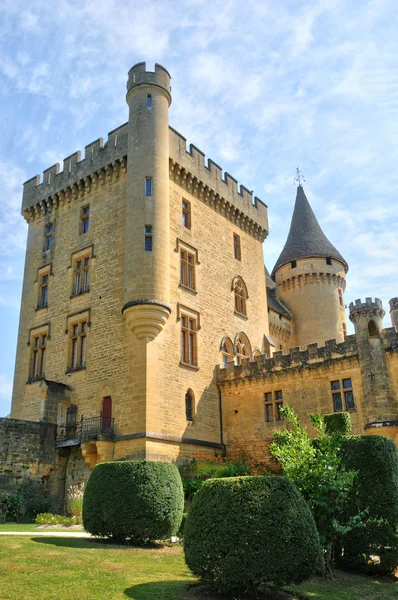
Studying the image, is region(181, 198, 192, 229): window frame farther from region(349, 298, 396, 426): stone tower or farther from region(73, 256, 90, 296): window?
region(349, 298, 396, 426): stone tower

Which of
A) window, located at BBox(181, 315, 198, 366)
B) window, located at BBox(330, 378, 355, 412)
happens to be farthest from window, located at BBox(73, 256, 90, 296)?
window, located at BBox(330, 378, 355, 412)

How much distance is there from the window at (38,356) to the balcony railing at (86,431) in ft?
11.5

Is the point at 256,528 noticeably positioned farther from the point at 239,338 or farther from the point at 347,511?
the point at 239,338

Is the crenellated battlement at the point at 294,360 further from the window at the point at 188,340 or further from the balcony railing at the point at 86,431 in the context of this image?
the balcony railing at the point at 86,431

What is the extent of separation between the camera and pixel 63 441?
22188 millimetres

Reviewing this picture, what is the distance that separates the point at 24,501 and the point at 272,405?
10495 millimetres

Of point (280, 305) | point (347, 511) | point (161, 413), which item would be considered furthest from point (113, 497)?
point (280, 305)

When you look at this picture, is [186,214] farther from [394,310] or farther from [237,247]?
[394,310]

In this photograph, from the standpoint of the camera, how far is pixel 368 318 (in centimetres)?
2117

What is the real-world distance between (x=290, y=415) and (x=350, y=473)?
6.13ft

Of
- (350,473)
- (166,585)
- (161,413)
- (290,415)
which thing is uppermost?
(161,413)

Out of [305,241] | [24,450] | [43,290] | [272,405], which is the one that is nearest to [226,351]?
[272,405]

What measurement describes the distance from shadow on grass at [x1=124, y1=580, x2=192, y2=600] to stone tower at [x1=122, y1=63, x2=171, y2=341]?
13053mm

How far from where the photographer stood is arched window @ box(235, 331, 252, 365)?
90.0 feet
